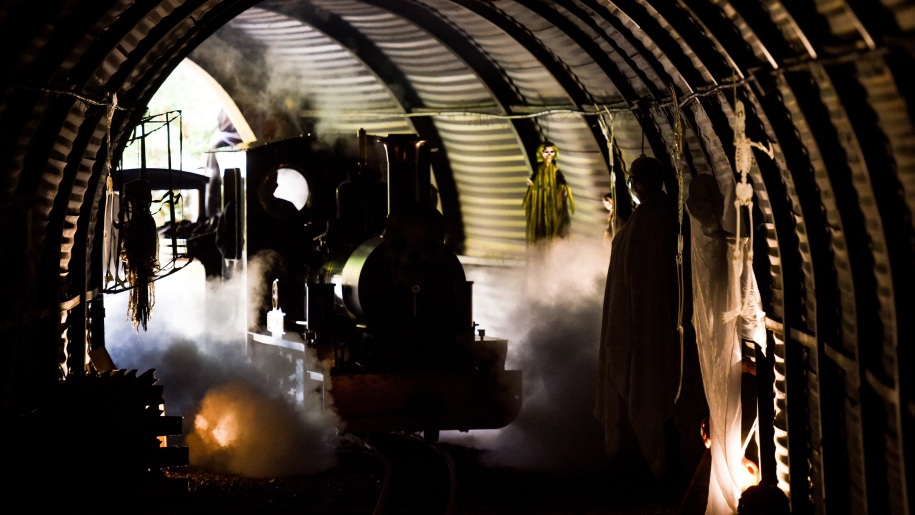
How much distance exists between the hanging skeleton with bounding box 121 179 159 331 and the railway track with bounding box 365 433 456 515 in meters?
2.75

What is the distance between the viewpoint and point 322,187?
13.2 m

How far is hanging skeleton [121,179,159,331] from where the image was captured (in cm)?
874

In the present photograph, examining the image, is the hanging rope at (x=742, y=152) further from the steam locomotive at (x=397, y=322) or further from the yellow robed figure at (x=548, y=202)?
the yellow robed figure at (x=548, y=202)

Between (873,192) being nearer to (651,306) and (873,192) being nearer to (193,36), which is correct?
(651,306)

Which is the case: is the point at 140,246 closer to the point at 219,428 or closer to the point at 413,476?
the point at 219,428

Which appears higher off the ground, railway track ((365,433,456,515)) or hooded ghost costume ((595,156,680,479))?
hooded ghost costume ((595,156,680,479))

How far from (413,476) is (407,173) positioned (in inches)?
124

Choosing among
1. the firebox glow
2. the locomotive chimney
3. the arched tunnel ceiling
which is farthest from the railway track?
the arched tunnel ceiling

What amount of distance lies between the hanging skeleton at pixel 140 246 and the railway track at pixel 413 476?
9.01ft

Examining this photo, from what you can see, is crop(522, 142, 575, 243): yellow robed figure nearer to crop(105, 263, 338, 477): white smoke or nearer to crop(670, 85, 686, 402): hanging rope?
crop(105, 263, 338, 477): white smoke

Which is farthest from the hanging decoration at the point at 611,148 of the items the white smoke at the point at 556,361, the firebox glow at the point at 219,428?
the firebox glow at the point at 219,428

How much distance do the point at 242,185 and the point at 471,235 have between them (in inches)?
164

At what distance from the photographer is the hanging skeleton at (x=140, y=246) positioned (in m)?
8.74

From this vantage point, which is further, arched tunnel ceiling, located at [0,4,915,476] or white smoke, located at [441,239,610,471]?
white smoke, located at [441,239,610,471]
